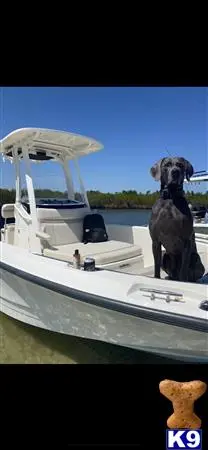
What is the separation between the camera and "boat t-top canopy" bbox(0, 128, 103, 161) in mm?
2256

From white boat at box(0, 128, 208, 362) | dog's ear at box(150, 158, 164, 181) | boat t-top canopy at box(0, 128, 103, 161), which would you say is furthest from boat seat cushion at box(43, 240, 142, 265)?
boat t-top canopy at box(0, 128, 103, 161)

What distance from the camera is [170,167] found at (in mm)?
1453

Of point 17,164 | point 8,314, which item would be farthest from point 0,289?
point 17,164

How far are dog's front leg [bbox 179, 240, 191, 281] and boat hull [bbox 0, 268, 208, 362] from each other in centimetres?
38

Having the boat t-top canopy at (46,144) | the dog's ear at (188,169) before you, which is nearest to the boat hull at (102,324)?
the dog's ear at (188,169)

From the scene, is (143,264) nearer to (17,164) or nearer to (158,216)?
(158,216)

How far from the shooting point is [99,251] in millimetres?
2043

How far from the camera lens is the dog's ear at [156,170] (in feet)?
4.86

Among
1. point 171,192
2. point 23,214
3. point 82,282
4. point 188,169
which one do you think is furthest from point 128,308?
point 23,214

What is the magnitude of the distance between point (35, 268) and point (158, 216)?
763mm

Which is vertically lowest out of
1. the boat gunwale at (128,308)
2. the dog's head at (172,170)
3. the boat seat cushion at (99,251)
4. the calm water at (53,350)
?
the calm water at (53,350)
